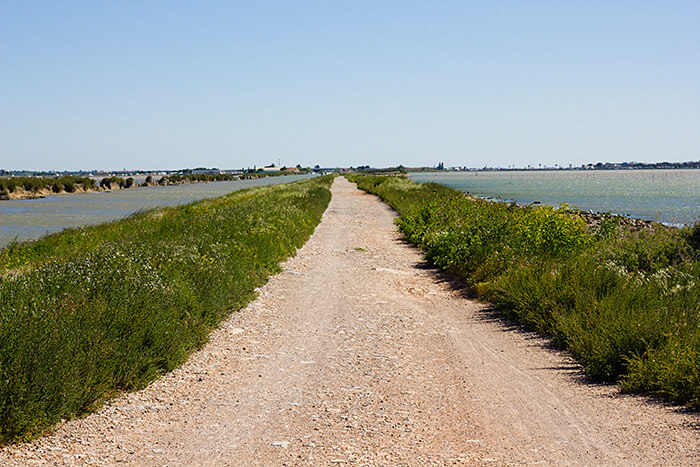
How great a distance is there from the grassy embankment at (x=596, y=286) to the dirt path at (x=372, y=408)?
1.22 ft

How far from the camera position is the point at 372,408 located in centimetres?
582

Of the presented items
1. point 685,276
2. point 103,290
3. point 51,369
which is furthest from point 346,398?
point 685,276

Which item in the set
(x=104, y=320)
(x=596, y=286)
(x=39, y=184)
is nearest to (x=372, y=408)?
(x=104, y=320)

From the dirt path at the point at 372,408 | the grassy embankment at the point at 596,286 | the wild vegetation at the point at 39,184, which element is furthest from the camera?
the wild vegetation at the point at 39,184

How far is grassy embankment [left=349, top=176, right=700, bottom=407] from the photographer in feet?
20.8

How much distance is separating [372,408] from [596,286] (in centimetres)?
511

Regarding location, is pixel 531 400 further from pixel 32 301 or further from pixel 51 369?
pixel 32 301

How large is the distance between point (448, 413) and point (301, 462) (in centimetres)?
169

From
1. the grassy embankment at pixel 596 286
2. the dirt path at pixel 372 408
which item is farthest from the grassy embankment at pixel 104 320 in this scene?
the grassy embankment at pixel 596 286

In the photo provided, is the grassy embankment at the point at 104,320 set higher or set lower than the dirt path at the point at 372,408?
higher

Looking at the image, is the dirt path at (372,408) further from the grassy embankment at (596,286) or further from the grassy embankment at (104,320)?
the grassy embankment at (596,286)

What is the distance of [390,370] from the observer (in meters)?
7.05

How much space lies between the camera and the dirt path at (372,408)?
4.75 meters

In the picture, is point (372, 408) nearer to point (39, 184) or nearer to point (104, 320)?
point (104, 320)
